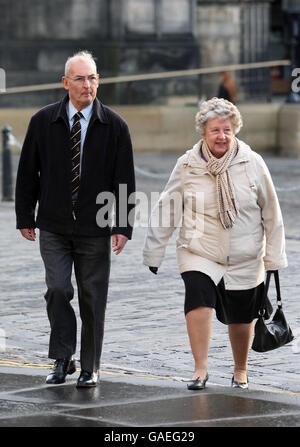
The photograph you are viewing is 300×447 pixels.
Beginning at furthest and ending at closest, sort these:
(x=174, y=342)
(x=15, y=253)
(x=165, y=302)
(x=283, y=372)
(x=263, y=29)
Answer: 1. (x=263, y=29)
2. (x=15, y=253)
3. (x=165, y=302)
4. (x=174, y=342)
5. (x=283, y=372)

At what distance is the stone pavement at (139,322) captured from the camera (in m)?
7.77

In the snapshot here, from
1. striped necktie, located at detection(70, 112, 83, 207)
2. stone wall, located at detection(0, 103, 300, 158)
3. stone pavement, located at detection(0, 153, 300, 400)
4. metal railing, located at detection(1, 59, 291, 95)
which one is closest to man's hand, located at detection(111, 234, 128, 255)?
striped necktie, located at detection(70, 112, 83, 207)

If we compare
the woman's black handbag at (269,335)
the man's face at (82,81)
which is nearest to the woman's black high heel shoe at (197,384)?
the woman's black handbag at (269,335)

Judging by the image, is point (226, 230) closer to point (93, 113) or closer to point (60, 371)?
point (93, 113)

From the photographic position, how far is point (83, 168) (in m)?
7.04

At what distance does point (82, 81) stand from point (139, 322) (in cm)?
269

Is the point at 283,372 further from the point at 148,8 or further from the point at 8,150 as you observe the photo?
the point at 148,8

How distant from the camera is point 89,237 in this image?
7062 millimetres

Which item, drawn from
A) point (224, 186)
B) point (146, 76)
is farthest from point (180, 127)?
point (224, 186)

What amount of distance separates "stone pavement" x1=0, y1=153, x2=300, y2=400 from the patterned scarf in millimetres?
1028

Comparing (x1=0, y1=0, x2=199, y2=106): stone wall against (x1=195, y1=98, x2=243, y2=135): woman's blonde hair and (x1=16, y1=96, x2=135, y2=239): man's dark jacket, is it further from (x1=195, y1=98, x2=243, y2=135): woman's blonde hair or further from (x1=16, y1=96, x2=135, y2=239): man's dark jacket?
(x1=195, y1=98, x2=243, y2=135): woman's blonde hair

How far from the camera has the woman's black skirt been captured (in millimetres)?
6879

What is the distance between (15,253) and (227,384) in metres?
5.58

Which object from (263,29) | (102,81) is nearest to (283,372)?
(102,81)
